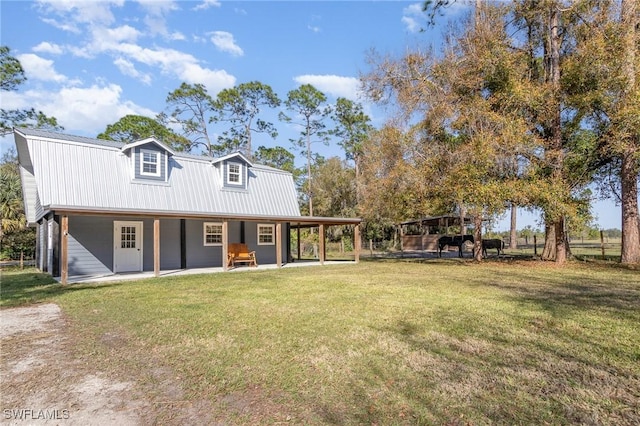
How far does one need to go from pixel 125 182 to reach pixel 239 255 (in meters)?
4.68

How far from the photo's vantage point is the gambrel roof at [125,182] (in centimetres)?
1138

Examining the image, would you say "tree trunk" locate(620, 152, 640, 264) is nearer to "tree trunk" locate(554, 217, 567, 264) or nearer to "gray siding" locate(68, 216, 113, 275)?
"tree trunk" locate(554, 217, 567, 264)

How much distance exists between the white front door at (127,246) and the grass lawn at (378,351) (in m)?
4.83

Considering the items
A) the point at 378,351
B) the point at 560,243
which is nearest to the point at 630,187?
the point at 560,243

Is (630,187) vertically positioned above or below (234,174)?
below

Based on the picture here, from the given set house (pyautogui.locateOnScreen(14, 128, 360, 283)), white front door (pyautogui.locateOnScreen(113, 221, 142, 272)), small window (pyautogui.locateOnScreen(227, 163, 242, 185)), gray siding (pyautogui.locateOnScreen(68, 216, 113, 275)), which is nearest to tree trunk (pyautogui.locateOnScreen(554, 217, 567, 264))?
house (pyautogui.locateOnScreen(14, 128, 360, 283))

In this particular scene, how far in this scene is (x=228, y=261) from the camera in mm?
13914

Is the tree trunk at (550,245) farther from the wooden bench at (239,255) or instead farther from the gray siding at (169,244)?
the gray siding at (169,244)

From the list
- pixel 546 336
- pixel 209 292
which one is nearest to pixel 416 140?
pixel 209 292

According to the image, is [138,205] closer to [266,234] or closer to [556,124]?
[266,234]

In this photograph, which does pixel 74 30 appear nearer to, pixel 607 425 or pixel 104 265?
pixel 104 265

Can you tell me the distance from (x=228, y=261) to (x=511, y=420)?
12.4 m

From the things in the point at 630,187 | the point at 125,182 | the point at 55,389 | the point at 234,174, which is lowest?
the point at 55,389

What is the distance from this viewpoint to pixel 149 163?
43.3 ft
